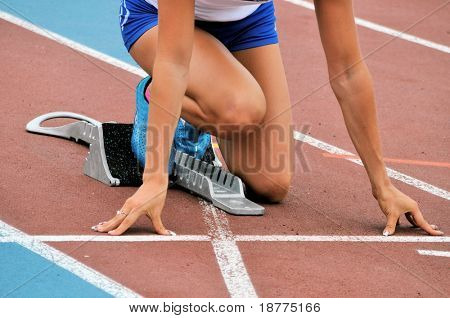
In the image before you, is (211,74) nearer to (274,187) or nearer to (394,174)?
(274,187)

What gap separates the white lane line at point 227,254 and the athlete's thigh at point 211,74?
52 cm

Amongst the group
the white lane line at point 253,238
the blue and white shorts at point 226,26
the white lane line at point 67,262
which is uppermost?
the blue and white shorts at point 226,26

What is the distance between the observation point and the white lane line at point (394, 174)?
5766 millimetres

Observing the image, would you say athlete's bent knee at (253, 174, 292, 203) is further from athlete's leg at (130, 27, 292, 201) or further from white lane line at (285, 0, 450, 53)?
white lane line at (285, 0, 450, 53)

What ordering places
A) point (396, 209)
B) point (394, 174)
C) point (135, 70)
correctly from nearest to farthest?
point (396, 209)
point (394, 174)
point (135, 70)

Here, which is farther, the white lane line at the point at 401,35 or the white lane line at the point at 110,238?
the white lane line at the point at 401,35

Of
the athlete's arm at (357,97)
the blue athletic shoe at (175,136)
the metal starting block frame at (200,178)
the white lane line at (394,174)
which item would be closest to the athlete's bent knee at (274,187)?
the metal starting block frame at (200,178)

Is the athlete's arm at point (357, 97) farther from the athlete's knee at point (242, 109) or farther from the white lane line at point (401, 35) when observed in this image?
the white lane line at point (401, 35)

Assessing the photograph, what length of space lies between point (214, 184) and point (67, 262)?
4.03 feet

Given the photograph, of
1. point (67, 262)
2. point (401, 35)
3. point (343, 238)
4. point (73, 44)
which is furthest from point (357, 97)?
point (401, 35)

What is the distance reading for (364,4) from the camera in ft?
32.4

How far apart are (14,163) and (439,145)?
2799mm

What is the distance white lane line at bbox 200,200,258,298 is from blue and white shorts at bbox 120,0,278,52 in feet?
2.99

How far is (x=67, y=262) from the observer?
14.4 ft
